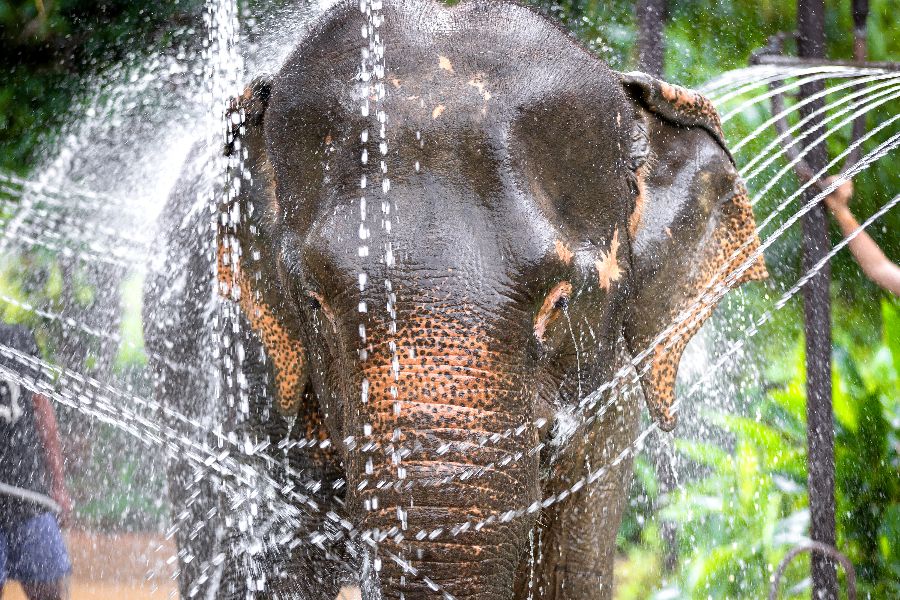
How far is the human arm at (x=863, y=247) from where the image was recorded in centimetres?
403

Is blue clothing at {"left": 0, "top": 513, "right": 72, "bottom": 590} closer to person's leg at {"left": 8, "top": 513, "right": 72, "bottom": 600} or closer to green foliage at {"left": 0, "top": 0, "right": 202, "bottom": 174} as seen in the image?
person's leg at {"left": 8, "top": 513, "right": 72, "bottom": 600}

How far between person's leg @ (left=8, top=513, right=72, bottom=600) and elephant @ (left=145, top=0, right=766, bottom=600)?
1027 mm

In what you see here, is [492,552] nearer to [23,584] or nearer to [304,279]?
[304,279]

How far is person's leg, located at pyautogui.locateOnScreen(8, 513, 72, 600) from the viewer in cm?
389

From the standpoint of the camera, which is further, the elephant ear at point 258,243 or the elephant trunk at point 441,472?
the elephant ear at point 258,243

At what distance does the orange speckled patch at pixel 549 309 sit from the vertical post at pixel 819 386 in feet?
5.10

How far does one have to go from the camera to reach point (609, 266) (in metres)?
2.55

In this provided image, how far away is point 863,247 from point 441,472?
2657mm

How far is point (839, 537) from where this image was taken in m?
4.79

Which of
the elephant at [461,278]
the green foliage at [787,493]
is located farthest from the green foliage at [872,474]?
the elephant at [461,278]

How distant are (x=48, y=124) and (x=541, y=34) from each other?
3.60 meters

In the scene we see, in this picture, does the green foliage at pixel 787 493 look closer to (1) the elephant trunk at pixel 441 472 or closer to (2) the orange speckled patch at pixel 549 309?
(2) the orange speckled patch at pixel 549 309

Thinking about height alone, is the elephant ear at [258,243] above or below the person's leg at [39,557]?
above

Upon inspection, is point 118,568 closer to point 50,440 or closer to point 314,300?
point 50,440
